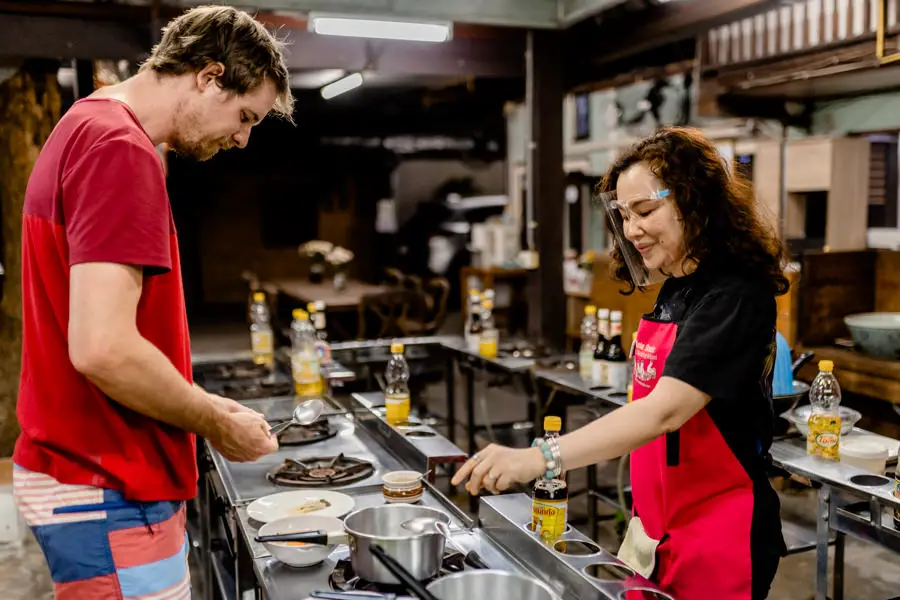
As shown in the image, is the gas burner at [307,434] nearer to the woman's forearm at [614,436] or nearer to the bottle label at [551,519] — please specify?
the bottle label at [551,519]

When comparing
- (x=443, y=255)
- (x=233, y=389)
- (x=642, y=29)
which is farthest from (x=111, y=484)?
(x=443, y=255)

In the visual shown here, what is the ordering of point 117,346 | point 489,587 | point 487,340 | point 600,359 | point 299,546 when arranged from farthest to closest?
1. point 487,340
2. point 600,359
3. point 299,546
4. point 489,587
5. point 117,346

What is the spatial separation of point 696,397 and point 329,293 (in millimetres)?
7358

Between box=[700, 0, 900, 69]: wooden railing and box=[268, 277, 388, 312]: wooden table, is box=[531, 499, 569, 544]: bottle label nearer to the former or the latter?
box=[700, 0, 900, 69]: wooden railing

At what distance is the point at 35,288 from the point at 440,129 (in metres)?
10.8

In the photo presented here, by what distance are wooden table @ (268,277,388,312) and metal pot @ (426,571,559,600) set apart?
6.17m

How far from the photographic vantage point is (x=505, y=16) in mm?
5266

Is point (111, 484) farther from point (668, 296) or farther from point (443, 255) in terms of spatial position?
point (443, 255)

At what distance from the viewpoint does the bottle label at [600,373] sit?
12.6 feet

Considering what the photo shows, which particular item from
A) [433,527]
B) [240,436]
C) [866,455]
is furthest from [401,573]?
[866,455]

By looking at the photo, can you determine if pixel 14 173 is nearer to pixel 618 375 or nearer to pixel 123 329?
pixel 618 375

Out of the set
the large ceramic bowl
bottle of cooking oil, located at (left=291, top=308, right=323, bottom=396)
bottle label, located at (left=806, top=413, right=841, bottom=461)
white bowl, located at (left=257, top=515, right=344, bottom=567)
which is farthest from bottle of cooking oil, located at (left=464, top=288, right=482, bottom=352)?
white bowl, located at (left=257, top=515, right=344, bottom=567)

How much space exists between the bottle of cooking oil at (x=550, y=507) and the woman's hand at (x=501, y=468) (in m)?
0.21

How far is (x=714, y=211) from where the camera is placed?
166cm
